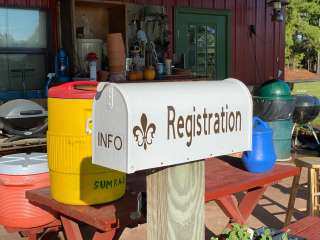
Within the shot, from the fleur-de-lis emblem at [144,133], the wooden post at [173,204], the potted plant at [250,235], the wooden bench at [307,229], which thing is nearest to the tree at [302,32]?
the wooden bench at [307,229]

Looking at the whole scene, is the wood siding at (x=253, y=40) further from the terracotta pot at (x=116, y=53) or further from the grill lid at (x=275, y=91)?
the terracotta pot at (x=116, y=53)

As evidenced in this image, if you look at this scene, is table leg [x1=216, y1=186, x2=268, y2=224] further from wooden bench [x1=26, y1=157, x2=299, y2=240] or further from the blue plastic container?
the blue plastic container

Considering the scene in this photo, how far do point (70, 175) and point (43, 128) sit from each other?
336 centimetres

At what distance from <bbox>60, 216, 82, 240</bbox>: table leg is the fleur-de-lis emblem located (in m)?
1.16

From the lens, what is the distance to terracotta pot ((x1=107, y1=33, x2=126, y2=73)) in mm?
6508

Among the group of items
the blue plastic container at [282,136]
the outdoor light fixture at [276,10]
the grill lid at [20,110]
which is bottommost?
the blue plastic container at [282,136]

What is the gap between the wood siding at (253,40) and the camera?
9.07 m

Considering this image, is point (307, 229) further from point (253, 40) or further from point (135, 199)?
point (253, 40)

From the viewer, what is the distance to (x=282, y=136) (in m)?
7.71

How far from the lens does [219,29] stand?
8828 millimetres

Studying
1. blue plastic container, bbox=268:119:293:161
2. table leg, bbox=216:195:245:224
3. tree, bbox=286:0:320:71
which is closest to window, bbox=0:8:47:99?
blue plastic container, bbox=268:119:293:161

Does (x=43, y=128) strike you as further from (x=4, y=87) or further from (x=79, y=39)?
(x=79, y=39)

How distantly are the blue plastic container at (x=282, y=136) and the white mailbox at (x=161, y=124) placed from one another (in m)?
5.93

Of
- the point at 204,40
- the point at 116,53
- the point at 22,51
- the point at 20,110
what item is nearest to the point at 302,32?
the point at 204,40
